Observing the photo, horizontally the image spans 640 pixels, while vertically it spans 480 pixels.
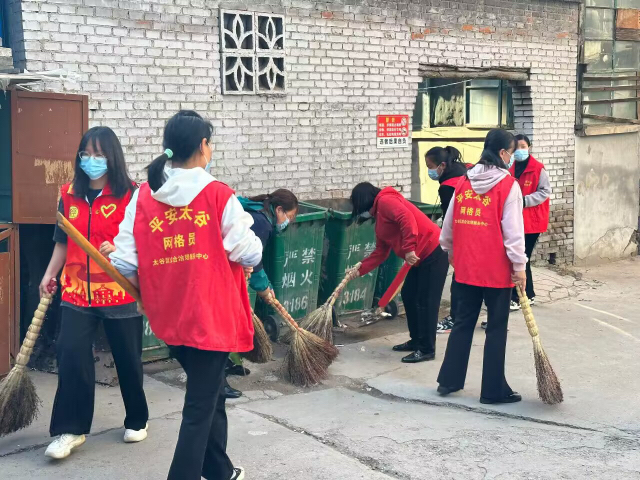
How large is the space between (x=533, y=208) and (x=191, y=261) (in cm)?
534

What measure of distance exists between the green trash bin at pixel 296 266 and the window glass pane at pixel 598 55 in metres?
5.61

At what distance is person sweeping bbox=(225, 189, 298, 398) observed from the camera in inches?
230

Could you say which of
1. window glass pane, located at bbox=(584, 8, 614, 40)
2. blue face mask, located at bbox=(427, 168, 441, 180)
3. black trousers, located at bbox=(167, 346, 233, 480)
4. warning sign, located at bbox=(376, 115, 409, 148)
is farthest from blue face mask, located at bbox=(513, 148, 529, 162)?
black trousers, located at bbox=(167, 346, 233, 480)

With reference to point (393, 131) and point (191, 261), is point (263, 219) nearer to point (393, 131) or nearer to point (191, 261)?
point (191, 261)

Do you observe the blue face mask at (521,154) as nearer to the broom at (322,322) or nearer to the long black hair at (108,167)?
the broom at (322,322)

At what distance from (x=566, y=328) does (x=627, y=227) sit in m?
4.61

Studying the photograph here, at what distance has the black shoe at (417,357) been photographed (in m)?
6.85

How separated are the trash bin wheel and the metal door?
6.98 feet

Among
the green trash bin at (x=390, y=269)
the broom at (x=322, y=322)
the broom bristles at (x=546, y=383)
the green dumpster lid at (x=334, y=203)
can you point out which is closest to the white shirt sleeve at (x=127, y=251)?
the broom bristles at (x=546, y=383)

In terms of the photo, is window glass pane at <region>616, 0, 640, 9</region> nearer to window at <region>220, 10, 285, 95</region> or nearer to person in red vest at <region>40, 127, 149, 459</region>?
window at <region>220, 10, 285, 95</region>

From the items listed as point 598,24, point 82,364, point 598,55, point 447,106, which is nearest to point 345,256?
point 82,364

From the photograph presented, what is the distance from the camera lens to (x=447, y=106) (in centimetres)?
1373

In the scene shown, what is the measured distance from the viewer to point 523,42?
→ 1066 centimetres

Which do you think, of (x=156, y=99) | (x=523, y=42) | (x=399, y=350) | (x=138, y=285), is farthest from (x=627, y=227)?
(x=138, y=285)
